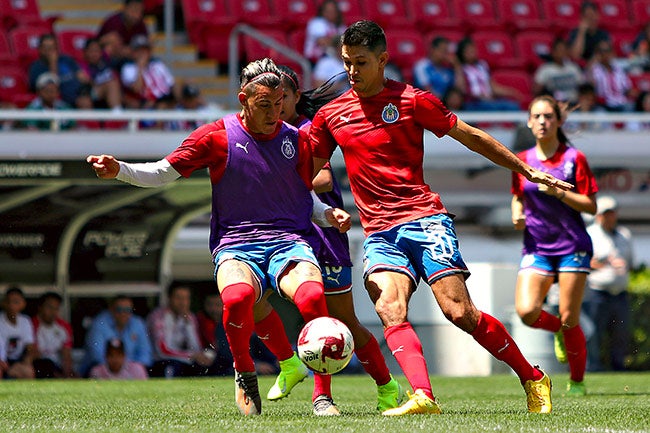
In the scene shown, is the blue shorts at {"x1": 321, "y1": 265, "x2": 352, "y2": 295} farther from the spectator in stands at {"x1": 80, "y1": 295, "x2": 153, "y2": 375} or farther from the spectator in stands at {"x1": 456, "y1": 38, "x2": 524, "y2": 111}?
the spectator in stands at {"x1": 456, "y1": 38, "x2": 524, "y2": 111}

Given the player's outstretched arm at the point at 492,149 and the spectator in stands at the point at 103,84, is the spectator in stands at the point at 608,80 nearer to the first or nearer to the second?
the spectator in stands at the point at 103,84

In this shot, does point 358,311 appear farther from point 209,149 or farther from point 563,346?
point 209,149

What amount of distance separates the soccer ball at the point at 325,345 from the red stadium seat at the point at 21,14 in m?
12.6

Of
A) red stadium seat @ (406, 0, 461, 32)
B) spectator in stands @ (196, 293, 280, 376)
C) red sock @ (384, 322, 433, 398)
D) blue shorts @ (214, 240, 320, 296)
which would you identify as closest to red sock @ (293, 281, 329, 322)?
blue shorts @ (214, 240, 320, 296)

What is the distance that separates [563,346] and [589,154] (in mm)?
6907

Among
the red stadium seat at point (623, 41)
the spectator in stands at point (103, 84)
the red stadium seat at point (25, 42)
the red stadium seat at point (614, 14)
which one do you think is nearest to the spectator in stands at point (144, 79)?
the spectator in stands at point (103, 84)

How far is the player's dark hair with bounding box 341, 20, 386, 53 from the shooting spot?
7.13 meters

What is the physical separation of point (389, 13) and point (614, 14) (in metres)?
4.15

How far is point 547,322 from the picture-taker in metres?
9.95

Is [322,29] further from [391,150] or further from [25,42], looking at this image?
[391,150]

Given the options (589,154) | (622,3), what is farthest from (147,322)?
(622,3)

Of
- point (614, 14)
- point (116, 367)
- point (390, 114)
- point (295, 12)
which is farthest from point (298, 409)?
point (614, 14)

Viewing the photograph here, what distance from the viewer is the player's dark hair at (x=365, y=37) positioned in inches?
281

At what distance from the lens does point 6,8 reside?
62.3ft
